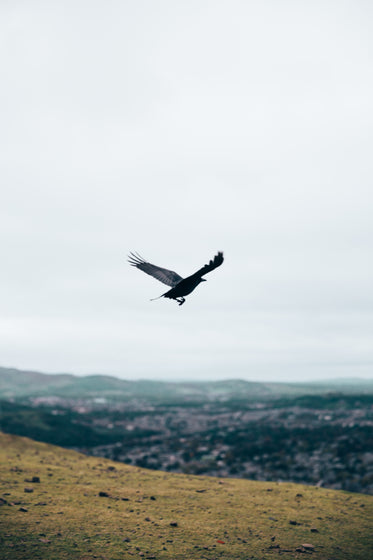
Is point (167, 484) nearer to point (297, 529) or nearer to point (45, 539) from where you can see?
point (297, 529)

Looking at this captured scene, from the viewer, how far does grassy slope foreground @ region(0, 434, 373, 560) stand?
818 cm

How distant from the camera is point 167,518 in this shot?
10227 millimetres

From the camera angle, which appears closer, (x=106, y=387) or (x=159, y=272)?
(x=159, y=272)

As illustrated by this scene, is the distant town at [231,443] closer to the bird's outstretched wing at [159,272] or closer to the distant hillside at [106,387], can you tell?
the bird's outstretched wing at [159,272]

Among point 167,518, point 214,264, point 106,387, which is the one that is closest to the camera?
point 214,264

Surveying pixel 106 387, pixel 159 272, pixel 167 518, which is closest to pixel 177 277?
pixel 159 272

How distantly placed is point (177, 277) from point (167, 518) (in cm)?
796

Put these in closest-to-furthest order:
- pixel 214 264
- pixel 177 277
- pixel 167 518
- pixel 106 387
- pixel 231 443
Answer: pixel 214 264
pixel 177 277
pixel 167 518
pixel 231 443
pixel 106 387

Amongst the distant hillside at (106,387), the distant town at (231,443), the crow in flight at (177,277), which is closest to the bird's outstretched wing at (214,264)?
the crow in flight at (177,277)

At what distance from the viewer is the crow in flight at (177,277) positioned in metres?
3.83

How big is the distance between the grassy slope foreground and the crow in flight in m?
5.74

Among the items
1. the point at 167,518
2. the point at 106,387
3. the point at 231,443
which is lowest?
the point at 106,387

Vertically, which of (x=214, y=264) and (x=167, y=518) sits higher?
(x=214, y=264)

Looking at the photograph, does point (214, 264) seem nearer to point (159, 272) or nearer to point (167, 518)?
point (159, 272)
